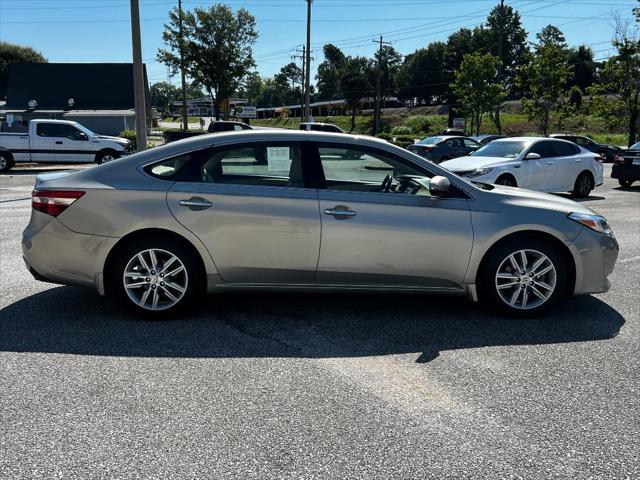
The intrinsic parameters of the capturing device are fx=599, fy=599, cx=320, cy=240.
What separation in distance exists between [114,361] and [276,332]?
122 cm

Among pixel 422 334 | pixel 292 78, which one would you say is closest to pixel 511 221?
pixel 422 334

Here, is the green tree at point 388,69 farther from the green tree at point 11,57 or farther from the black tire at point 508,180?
the black tire at point 508,180

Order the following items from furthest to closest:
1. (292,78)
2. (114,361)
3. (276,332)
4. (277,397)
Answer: (292,78) → (276,332) → (114,361) → (277,397)

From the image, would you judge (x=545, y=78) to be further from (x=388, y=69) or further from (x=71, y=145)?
(x=388, y=69)

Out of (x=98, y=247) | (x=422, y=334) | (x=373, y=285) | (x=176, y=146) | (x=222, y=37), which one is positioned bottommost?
(x=422, y=334)

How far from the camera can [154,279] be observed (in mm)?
4723

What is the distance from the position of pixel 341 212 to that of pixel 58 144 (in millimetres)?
19114

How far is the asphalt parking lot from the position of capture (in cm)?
284

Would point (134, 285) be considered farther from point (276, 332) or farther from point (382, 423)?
point (382, 423)

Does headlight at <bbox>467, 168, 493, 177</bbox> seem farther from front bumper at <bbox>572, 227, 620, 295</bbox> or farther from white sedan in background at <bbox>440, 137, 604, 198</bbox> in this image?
front bumper at <bbox>572, 227, 620, 295</bbox>

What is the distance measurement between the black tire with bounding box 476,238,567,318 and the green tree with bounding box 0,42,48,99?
88994 millimetres

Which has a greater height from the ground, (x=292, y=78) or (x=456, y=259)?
(x=292, y=78)

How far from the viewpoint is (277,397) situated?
3.50m

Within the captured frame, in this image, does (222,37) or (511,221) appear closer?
(511,221)
